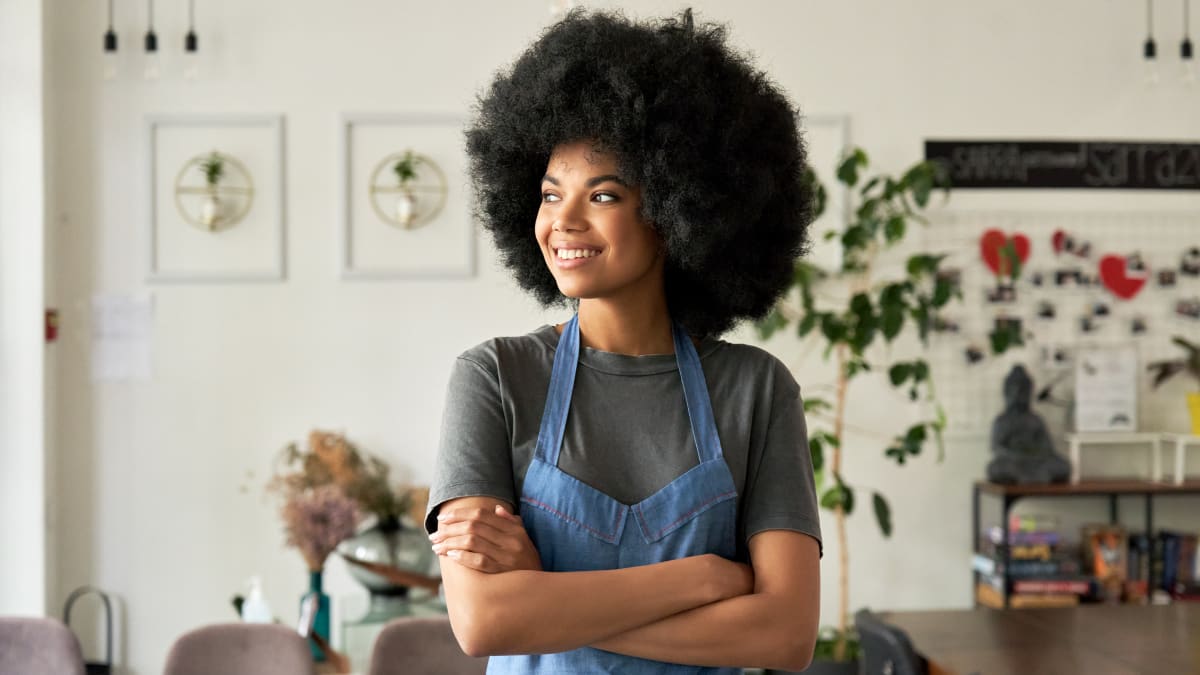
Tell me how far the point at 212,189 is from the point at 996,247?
3.20 meters

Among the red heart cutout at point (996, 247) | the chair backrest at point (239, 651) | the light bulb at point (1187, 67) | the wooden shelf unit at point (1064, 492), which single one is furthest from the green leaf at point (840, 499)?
the light bulb at point (1187, 67)

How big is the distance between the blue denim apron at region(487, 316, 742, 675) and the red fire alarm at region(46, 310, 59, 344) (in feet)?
11.9

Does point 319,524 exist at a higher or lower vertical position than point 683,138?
lower

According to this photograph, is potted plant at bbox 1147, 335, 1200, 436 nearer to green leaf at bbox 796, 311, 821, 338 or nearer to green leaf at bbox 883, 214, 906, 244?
green leaf at bbox 883, 214, 906, 244

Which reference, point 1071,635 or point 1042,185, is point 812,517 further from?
point 1042,185

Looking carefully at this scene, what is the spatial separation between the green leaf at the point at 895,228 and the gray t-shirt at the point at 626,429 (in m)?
3.04

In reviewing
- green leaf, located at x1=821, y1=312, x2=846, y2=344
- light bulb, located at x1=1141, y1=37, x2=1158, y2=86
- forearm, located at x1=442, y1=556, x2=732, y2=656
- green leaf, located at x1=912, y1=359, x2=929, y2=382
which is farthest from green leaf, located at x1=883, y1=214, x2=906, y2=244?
forearm, located at x1=442, y1=556, x2=732, y2=656

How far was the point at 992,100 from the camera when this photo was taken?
193 inches

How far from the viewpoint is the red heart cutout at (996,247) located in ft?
15.9

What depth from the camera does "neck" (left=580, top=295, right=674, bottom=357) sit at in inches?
57.1

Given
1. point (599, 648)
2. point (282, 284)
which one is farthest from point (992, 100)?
point (599, 648)

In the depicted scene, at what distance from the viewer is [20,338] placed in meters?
4.35

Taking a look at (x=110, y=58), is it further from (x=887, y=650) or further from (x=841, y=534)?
(x=887, y=650)

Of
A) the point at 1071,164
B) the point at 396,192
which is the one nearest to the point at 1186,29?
the point at 1071,164
